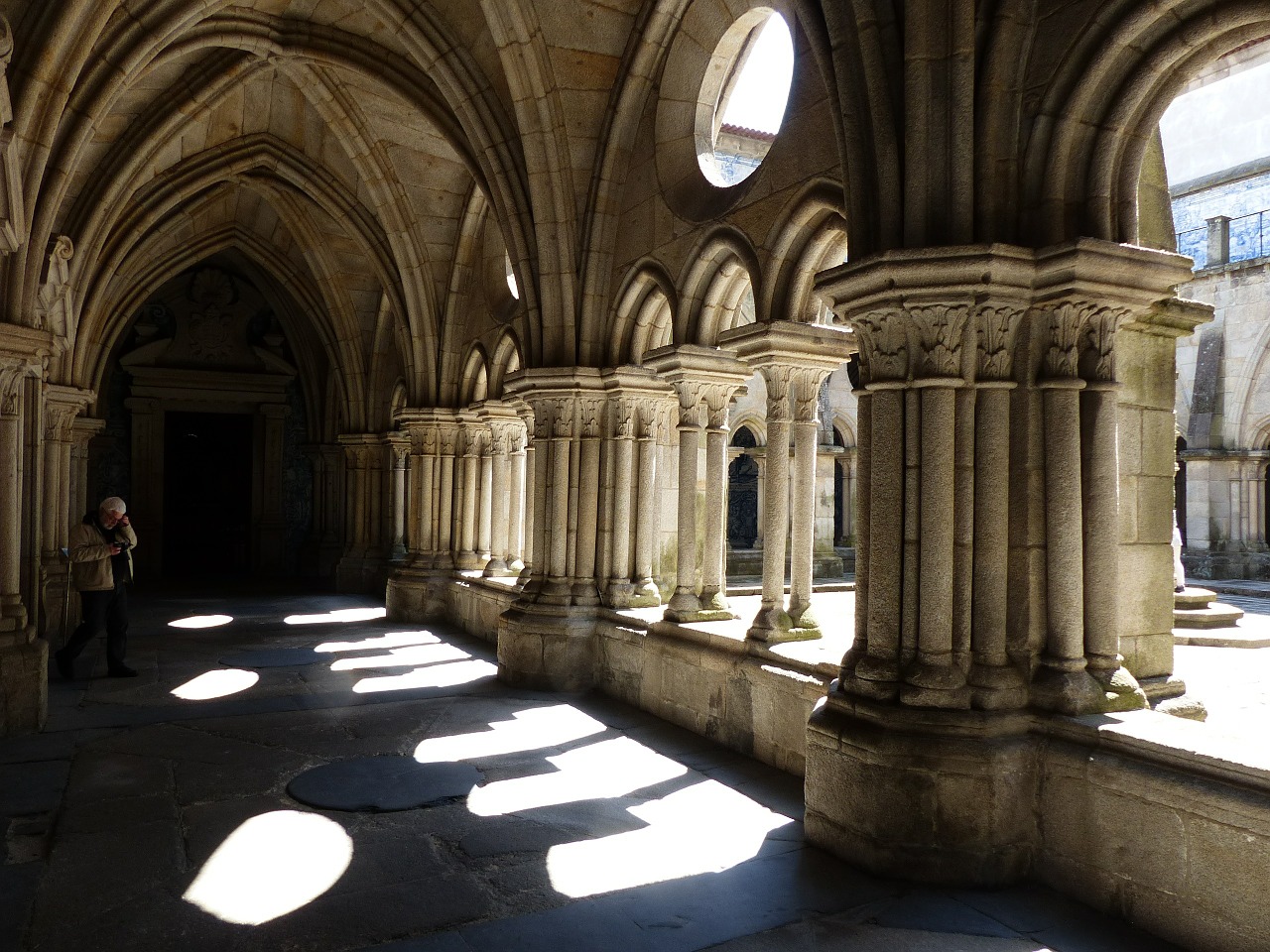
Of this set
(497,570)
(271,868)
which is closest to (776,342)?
(271,868)

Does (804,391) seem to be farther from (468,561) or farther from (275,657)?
(468,561)

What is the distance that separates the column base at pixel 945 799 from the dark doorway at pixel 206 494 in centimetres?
1278

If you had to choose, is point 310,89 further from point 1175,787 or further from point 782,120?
point 1175,787

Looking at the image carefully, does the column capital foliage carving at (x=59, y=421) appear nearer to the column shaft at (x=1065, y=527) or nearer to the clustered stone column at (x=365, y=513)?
the clustered stone column at (x=365, y=513)

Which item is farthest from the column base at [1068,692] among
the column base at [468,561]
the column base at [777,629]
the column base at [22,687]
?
the column base at [468,561]

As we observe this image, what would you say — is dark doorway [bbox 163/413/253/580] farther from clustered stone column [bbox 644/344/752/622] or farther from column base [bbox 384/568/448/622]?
clustered stone column [bbox 644/344/752/622]

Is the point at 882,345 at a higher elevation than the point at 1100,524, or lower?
higher

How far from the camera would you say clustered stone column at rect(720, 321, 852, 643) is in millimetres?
4363

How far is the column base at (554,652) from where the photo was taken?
573 centimetres

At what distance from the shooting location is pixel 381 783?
378 centimetres

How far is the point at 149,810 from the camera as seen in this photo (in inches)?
136

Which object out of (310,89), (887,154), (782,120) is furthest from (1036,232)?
(310,89)

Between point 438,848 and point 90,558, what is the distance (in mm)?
3608

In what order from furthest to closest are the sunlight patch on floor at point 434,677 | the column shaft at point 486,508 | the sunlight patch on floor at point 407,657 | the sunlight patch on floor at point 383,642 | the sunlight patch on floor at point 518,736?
the column shaft at point 486,508, the sunlight patch on floor at point 383,642, the sunlight patch on floor at point 407,657, the sunlight patch on floor at point 434,677, the sunlight patch on floor at point 518,736
